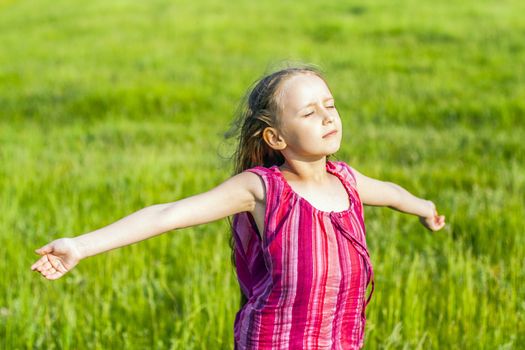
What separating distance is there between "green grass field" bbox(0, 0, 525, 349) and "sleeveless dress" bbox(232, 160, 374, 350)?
0.60 m

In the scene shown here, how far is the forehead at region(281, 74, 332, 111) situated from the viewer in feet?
6.98

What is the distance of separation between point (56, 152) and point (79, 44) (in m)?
8.12

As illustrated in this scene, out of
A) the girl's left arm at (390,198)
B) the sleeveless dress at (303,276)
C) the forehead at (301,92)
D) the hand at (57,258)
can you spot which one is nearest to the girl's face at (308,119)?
the forehead at (301,92)

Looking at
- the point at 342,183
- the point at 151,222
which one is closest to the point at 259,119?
the point at 342,183

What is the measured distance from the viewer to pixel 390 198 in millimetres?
2447

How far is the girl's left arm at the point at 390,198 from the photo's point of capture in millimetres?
2379

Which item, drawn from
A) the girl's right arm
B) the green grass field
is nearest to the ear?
the girl's right arm

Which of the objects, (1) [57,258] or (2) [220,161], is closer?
(1) [57,258]

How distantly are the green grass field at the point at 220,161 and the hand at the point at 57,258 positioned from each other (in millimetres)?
Answer: 847

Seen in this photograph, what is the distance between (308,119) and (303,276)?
17.4 inches

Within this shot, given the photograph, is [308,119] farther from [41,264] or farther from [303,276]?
[41,264]

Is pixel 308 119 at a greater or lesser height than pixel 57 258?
greater

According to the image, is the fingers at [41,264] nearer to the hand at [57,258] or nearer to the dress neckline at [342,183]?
A: the hand at [57,258]

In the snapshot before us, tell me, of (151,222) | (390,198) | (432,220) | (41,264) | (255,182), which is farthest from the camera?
(432,220)
